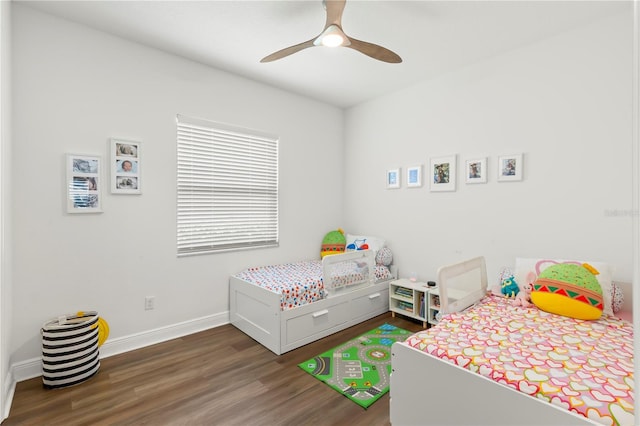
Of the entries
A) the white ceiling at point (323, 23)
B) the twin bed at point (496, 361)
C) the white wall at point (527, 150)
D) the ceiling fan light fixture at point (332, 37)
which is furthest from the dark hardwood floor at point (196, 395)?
the white ceiling at point (323, 23)

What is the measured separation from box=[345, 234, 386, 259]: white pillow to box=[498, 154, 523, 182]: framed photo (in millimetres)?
1556

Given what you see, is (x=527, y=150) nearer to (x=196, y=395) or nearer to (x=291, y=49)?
(x=291, y=49)

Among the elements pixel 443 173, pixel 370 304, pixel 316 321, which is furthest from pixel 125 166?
pixel 443 173

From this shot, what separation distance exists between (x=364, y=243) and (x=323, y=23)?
2.54 m

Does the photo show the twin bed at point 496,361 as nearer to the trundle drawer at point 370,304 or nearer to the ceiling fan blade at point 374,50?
the trundle drawer at point 370,304

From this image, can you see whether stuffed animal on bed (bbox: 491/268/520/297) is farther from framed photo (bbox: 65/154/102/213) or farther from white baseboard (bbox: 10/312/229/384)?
framed photo (bbox: 65/154/102/213)

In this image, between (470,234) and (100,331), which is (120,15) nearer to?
(100,331)

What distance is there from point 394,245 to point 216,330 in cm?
229

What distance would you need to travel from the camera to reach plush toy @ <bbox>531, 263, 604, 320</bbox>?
Answer: 192cm

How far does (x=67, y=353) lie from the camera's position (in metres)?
2.08

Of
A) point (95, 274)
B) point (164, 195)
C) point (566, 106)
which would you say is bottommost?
point (95, 274)

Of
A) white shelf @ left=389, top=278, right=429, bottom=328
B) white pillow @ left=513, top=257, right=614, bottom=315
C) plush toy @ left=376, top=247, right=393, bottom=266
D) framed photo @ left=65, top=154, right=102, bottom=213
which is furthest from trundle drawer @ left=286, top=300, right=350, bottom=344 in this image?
framed photo @ left=65, top=154, right=102, bottom=213

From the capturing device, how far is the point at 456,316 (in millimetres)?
1983

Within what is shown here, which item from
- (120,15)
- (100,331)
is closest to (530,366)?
(100,331)
